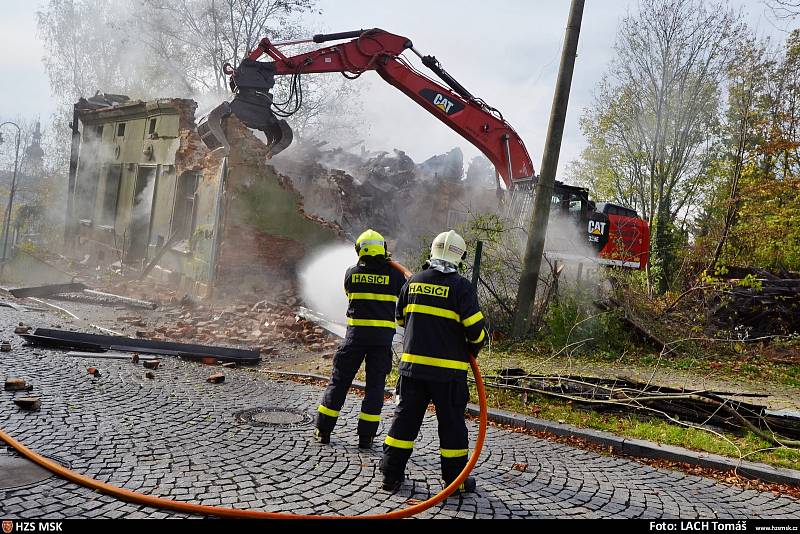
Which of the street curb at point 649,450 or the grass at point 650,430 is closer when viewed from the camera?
the street curb at point 649,450

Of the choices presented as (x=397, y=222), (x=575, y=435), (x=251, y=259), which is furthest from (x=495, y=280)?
(x=397, y=222)

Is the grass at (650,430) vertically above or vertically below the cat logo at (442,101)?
below

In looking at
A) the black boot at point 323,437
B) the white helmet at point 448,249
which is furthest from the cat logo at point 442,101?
the black boot at point 323,437

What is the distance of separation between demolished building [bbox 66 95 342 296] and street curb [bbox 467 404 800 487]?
8352 mm

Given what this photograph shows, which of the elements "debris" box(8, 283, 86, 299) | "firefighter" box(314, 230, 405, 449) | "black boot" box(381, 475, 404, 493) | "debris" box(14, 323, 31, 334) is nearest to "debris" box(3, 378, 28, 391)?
"firefighter" box(314, 230, 405, 449)

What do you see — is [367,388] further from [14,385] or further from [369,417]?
[14,385]

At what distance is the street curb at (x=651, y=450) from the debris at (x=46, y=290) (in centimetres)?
1150

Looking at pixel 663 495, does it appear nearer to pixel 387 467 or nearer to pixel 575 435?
pixel 575 435

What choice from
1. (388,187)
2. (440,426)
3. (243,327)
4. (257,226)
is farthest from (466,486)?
(388,187)

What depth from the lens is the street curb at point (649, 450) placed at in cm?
482

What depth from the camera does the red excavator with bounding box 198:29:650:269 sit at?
12570 millimetres

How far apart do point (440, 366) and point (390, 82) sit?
11.0 meters

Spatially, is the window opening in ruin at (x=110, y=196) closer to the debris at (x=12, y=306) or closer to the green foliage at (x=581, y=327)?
the debris at (x=12, y=306)
